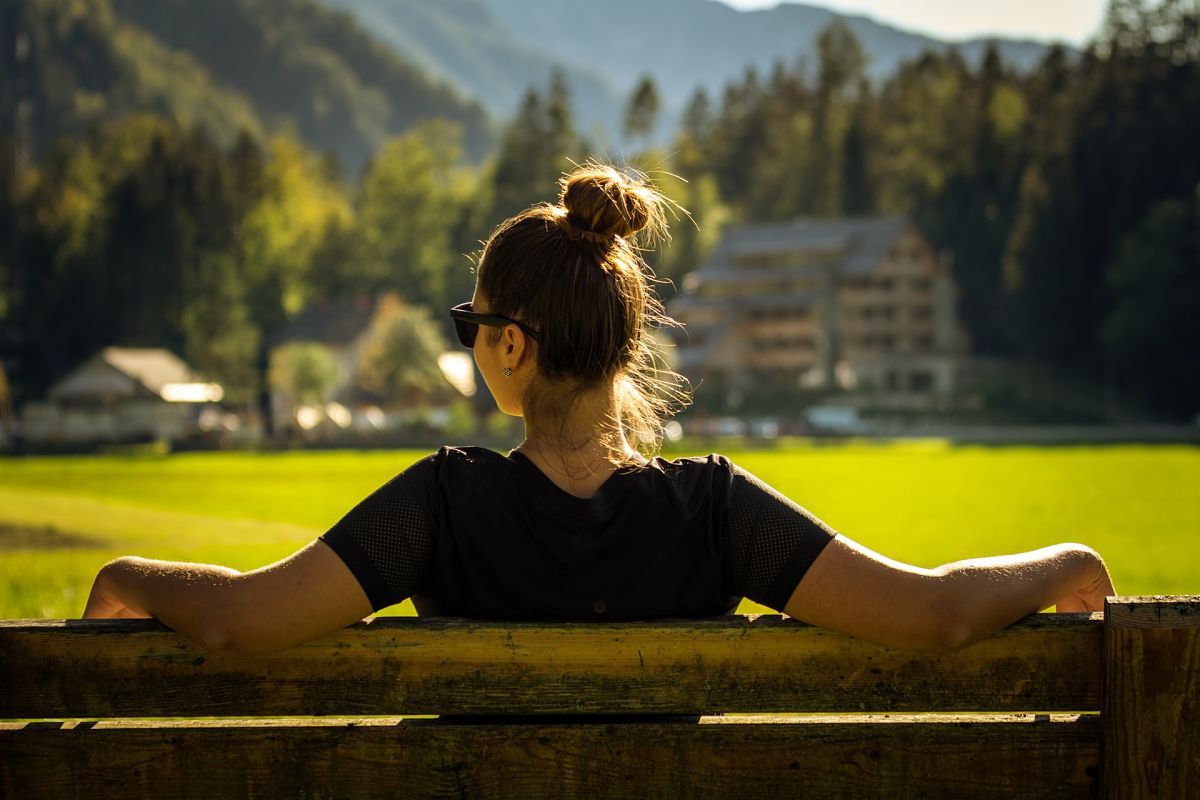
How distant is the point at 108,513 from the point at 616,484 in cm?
2162

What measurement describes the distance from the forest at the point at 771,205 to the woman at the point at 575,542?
77.9m

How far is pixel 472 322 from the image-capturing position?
11.0 feet

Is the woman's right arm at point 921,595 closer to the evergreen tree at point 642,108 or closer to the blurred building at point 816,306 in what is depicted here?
the blurred building at point 816,306

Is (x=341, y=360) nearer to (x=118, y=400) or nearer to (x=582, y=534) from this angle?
(x=118, y=400)

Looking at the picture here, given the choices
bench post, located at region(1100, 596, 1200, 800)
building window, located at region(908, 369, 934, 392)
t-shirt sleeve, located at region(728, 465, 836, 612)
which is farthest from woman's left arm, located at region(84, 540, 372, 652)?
building window, located at region(908, 369, 934, 392)

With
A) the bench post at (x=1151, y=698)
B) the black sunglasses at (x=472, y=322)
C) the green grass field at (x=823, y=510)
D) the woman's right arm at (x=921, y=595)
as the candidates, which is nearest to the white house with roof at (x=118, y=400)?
the green grass field at (x=823, y=510)

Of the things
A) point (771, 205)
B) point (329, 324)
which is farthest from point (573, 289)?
point (771, 205)

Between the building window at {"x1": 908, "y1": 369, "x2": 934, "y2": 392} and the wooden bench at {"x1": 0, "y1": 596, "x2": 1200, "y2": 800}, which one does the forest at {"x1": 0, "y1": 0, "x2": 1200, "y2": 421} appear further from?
the wooden bench at {"x1": 0, "y1": 596, "x2": 1200, "y2": 800}

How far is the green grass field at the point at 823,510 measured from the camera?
16234mm

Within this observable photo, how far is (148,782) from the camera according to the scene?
2895 mm

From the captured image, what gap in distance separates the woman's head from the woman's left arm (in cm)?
59

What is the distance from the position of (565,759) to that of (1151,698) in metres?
1.07

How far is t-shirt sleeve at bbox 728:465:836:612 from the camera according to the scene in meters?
3.07

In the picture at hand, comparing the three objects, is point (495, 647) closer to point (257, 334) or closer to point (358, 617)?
point (358, 617)
